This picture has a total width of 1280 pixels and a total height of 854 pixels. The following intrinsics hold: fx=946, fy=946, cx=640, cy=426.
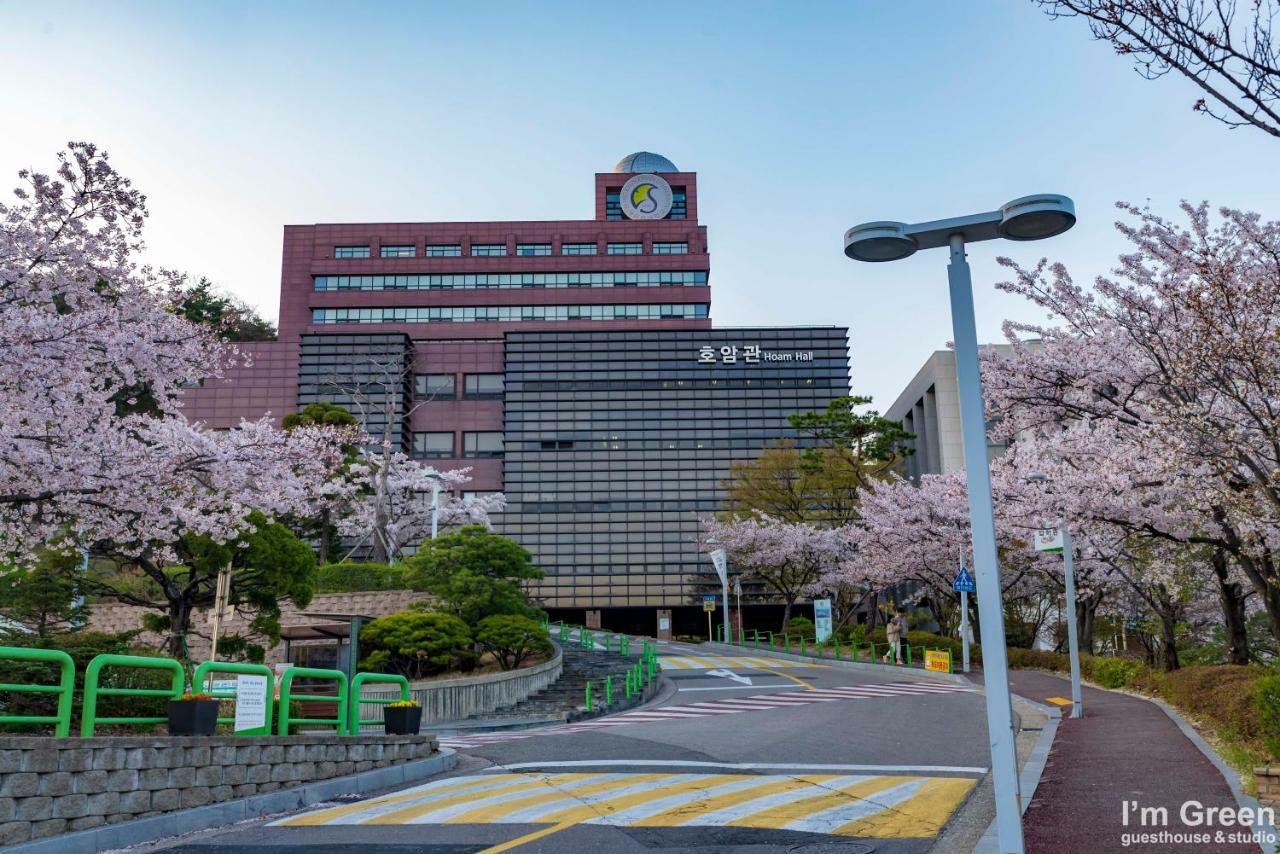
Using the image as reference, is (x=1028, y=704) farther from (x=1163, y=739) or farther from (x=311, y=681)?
(x=311, y=681)

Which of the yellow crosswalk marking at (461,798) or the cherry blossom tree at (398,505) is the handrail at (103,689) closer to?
the yellow crosswalk marking at (461,798)

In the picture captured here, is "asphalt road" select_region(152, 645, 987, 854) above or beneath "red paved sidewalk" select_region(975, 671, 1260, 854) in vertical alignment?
beneath

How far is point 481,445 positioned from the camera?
239 feet

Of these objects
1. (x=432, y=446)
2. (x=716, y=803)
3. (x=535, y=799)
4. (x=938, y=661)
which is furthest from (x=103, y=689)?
(x=432, y=446)

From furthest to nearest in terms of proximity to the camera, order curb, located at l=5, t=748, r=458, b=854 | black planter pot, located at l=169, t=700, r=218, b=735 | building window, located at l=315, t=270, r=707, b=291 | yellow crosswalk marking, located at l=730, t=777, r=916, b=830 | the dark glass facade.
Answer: building window, located at l=315, t=270, r=707, b=291, the dark glass facade, black planter pot, located at l=169, t=700, r=218, b=735, yellow crosswalk marking, located at l=730, t=777, r=916, b=830, curb, located at l=5, t=748, r=458, b=854

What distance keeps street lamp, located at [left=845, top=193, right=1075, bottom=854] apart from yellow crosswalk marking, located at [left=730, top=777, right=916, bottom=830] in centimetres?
256

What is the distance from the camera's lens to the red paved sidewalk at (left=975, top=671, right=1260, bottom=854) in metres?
7.80

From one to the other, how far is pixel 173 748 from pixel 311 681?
782 inches

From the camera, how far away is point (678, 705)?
82.4 ft

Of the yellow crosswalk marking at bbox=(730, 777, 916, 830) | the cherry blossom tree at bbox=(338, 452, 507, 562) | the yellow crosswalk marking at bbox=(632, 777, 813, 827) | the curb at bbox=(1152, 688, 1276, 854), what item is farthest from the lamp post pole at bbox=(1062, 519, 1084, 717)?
the cherry blossom tree at bbox=(338, 452, 507, 562)

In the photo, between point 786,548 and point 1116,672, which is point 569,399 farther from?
point 1116,672

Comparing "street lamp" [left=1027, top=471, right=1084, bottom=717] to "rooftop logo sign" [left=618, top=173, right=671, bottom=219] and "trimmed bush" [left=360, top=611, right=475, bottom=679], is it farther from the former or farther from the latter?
"rooftop logo sign" [left=618, top=173, right=671, bottom=219]

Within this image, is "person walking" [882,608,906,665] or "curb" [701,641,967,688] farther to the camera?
"person walking" [882,608,906,665]

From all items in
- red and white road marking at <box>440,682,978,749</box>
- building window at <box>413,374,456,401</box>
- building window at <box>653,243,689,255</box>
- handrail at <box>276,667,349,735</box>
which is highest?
building window at <box>653,243,689,255</box>
